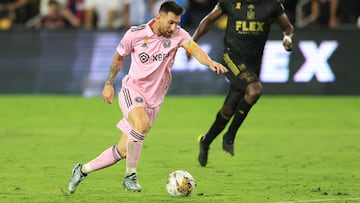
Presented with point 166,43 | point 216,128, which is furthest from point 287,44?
point 166,43

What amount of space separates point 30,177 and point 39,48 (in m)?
11.5

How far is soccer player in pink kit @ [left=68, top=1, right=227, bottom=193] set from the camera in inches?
387

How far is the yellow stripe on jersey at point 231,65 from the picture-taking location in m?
12.7

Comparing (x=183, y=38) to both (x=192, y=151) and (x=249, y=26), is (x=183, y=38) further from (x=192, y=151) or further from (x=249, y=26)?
(x=192, y=151)

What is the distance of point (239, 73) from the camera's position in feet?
41.7

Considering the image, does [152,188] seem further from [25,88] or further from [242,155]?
[25,88]

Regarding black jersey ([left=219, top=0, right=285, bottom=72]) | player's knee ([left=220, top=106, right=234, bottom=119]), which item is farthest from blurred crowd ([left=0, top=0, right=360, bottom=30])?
player's knee ([left=220, top=106, right=234, bottom=119])

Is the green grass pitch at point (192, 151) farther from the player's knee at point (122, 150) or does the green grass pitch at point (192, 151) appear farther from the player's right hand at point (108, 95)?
the player's right hand at point (108, 95)

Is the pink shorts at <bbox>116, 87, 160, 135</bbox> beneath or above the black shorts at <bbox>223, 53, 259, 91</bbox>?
above

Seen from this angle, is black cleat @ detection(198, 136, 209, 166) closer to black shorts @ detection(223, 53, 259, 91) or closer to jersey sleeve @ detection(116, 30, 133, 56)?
black shorts @ detection(223, 53, 259, 91)

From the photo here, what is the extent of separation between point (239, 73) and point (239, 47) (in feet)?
1.25

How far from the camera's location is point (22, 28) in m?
22.7

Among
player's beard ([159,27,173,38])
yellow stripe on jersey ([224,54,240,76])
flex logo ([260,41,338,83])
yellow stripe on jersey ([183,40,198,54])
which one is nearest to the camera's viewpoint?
player's beard ([159,27,173,38])

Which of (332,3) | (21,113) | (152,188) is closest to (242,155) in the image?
(152,188)
